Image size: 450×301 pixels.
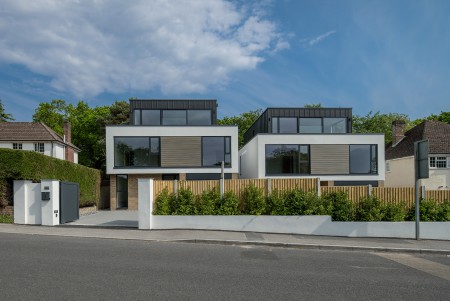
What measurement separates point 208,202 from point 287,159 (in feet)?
44.9

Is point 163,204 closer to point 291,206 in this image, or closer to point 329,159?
point 291,206

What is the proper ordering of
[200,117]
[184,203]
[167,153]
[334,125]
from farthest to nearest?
[334,125] < [200,117] < [167,153] < [184,203]

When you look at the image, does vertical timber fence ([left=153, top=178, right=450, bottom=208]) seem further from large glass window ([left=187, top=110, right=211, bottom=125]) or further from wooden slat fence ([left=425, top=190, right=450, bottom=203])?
large glass window ([left=187, top=110, right=211, bottom=125])

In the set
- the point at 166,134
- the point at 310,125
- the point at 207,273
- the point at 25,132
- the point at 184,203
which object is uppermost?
the point at 25,132

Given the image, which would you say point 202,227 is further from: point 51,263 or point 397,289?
point 397,289

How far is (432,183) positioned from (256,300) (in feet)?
106

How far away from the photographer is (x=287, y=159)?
28062 millimetres

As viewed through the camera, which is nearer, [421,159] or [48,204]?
[421,159]

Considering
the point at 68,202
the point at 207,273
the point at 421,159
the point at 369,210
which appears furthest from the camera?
the point at 68,202

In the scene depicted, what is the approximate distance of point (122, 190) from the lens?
92.8 feet

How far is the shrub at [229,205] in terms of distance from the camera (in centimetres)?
1538

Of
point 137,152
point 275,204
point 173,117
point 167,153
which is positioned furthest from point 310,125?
point 275,204

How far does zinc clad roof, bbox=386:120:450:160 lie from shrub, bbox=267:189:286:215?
958 inches

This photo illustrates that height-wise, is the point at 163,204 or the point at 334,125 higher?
the point at 334,125
